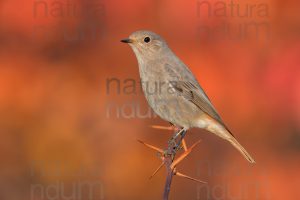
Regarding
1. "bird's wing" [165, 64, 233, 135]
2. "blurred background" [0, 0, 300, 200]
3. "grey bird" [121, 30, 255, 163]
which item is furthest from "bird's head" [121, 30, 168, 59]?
"blurred background" [0, 0, 300, 200]

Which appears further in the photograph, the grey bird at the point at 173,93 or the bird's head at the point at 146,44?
the bird's head at the point at 146,44

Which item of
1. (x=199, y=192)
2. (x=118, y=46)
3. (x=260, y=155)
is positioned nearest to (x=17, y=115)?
(x=118, y=46)

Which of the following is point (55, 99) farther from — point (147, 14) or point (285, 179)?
point (285, 179)

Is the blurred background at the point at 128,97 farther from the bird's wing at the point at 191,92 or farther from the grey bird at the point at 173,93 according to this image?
the bird's wing at the point at 191,92

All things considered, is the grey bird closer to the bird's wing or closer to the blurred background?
the bird's wing

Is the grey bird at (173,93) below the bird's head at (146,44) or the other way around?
below

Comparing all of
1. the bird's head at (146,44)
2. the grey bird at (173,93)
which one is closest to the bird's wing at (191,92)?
the grey bird at (173,93)
